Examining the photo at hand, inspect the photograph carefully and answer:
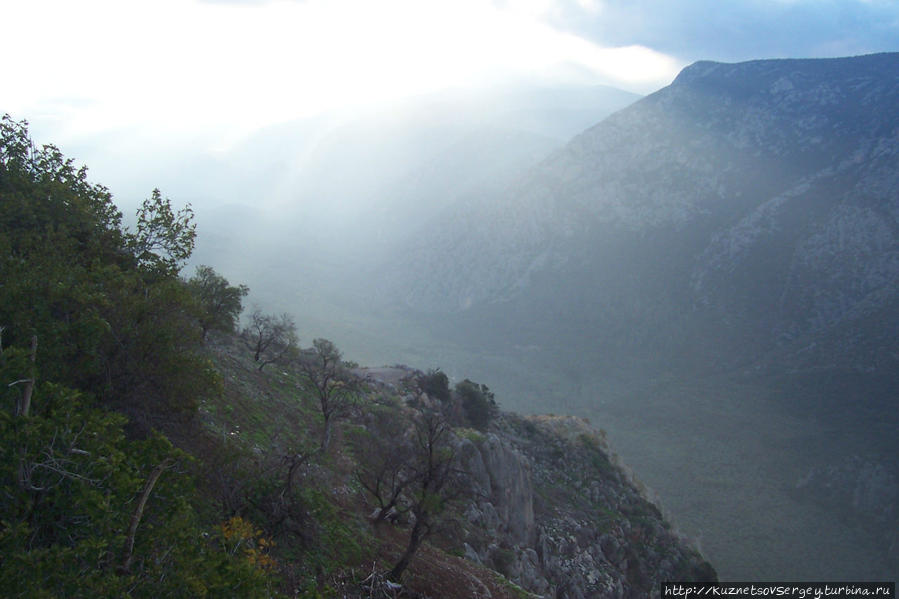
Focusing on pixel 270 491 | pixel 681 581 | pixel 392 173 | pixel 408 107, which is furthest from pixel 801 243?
pixel 408 107

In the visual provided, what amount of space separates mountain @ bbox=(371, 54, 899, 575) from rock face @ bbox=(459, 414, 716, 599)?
72.6 feet

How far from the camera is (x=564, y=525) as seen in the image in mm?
27484

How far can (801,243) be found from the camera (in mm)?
82062

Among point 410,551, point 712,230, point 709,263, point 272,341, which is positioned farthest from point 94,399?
point 712,230

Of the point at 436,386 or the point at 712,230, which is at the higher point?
the point at 712,230

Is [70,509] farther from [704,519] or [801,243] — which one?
[801,243]

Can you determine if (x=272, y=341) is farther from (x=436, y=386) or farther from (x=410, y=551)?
(x=410, y=551)

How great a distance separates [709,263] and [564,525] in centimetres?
7119

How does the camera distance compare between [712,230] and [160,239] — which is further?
[712,230]

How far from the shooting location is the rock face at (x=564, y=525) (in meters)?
22.4

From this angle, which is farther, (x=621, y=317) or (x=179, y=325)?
(x=621, y=317)

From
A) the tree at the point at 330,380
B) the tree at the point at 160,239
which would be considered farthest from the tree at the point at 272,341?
the tree at the point at 160,239

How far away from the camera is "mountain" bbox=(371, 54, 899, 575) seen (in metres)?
67.2

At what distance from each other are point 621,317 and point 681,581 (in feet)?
210
